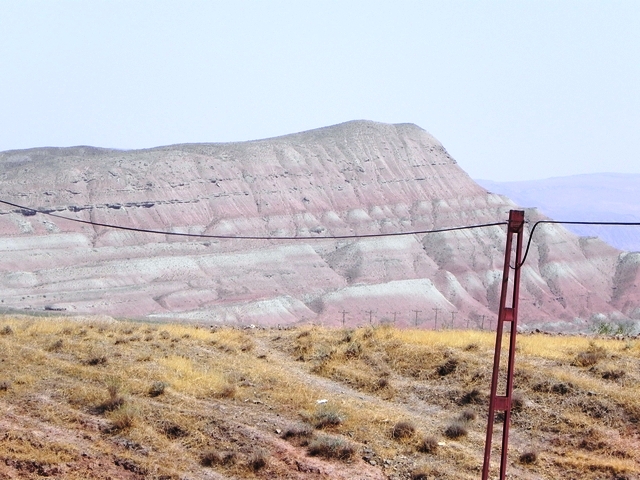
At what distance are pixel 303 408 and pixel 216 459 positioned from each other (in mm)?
3734

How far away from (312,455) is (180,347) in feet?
31.2

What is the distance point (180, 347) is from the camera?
25.4 meters

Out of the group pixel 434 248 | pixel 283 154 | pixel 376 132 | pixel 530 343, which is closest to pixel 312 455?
pixel 530 343

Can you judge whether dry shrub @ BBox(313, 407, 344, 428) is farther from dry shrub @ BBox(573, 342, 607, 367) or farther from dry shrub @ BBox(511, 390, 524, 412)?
dry shrub @ BBox(573, 342, 607, 367)

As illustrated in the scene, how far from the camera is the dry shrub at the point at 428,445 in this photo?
57.2 feet

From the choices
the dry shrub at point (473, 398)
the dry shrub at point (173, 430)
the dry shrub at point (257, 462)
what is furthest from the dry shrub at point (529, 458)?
the dry shrub at point (173, 430)

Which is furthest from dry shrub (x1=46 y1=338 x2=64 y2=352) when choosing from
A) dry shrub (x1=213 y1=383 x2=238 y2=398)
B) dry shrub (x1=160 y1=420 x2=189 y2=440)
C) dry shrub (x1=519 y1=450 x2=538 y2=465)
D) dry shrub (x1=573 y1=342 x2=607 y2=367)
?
dry shrub (x1=573 y1=342 x2=607 y2=367)

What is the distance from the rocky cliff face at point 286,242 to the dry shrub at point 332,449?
83298 millimetres

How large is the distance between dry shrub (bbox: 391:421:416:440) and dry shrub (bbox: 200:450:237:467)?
3.64 meters

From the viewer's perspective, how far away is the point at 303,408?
1942cm

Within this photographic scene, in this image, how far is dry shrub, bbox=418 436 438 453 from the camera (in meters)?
17.4

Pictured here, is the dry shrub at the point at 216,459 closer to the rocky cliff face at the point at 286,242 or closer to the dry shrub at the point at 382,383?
the dry shrub at the point at 382,383

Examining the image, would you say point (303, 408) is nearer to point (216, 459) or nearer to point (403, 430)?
point (403, 430)

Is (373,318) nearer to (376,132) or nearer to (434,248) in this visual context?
(434,248)
